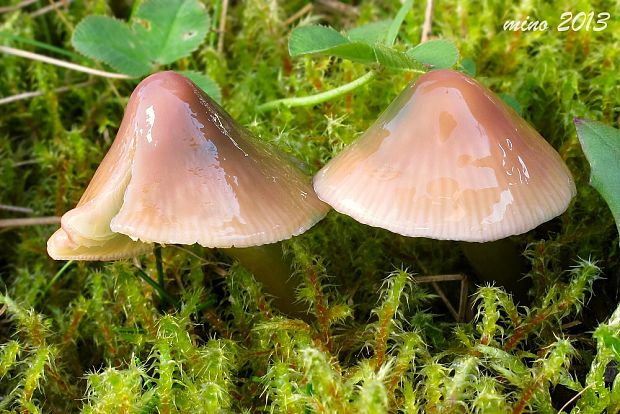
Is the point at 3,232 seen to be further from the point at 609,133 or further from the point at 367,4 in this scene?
the point at 609,133

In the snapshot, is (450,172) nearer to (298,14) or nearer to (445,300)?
(445,300)

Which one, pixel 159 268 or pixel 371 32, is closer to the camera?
pixel 159 268

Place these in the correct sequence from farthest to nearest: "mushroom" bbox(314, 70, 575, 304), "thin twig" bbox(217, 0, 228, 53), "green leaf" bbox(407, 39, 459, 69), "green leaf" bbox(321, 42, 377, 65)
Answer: "thin twig" bbox(217, 0, 228, 53) < "green leaf" bbox(407, 39, 459, 69) < "green leaf" bbox(321, 42, 377, 65) < "mushroom" bbox(314, 70, 575, 304)

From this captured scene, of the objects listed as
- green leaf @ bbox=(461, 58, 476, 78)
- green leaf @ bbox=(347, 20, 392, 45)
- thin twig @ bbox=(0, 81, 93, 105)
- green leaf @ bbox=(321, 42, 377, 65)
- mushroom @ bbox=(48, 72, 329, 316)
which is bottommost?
Answer: thin twig @ bbox=(0, 81, 93, 105)

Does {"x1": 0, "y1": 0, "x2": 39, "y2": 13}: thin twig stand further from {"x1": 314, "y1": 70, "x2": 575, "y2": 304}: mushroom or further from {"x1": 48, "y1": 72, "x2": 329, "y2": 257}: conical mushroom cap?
{"x1": 314, "y1": 70, "x2": 575, "y2": 304}: mushroom

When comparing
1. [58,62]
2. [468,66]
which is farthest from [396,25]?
[58,62]

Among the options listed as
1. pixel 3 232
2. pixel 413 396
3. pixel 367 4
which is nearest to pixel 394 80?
pixel 367 4

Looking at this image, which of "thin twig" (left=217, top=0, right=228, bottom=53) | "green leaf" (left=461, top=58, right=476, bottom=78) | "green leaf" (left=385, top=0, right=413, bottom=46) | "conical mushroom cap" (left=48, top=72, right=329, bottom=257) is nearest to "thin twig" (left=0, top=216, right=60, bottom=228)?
"conical mushroom cap" (left=48, top=72, right=329, bottom=257)
